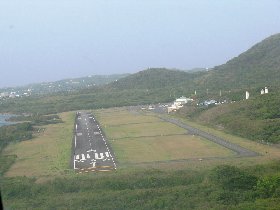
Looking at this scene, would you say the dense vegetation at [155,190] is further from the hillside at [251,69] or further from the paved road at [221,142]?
the hillside at [251,69]

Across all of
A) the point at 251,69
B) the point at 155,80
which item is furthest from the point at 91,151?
the point at 155,80

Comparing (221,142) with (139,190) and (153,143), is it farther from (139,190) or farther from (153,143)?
(139,190)

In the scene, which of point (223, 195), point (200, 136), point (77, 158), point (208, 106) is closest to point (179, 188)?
point (223, 195)

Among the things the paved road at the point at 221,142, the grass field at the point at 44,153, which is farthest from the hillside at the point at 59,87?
the paved road at the point at 221,142

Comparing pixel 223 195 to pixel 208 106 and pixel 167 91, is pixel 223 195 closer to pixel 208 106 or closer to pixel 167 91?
pixel 208 106

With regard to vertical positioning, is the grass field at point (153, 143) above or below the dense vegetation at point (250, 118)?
below

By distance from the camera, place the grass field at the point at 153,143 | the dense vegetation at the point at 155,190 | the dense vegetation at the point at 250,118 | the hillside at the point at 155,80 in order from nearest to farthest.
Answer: the dense vegetation at the point at 155,190 < the grass field at the point at 153,143 < the dense vegetation at the point at 250,118 < the hillside at the point at 155,80
